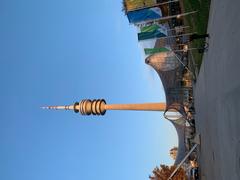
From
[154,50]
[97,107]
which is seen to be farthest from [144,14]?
[97,107]

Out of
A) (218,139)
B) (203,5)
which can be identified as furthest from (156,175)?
(218,139)

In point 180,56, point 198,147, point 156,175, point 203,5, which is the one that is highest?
point 203,5

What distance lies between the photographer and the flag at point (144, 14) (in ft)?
77.7

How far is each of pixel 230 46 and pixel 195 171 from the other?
16071 millimetres

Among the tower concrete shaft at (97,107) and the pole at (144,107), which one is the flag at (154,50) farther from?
the tower concrete shaft at (97,107)

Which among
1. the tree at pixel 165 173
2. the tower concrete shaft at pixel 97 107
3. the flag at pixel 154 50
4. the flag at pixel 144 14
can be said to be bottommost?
the tree at pixel 165 173

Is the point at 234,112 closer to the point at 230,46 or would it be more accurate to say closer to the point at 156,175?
the point at 230,46

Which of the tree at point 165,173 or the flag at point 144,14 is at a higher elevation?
the flag at point 144,14

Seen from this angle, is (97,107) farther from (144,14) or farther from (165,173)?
(144,14)

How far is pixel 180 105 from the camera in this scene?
1187 inches

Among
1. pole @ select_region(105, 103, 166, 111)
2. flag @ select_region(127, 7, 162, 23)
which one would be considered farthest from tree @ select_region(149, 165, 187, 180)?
flag @ select_region(127, 7, 162, 23)

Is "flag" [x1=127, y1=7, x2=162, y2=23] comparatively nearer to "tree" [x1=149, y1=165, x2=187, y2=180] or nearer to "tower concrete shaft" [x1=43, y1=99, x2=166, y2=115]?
"tree" [x1=149, y1=165, x2=187, y2=180]

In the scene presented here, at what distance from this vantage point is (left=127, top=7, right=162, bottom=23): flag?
77.7 ft

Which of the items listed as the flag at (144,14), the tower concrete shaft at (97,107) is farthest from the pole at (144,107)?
the flag at (144,14)
